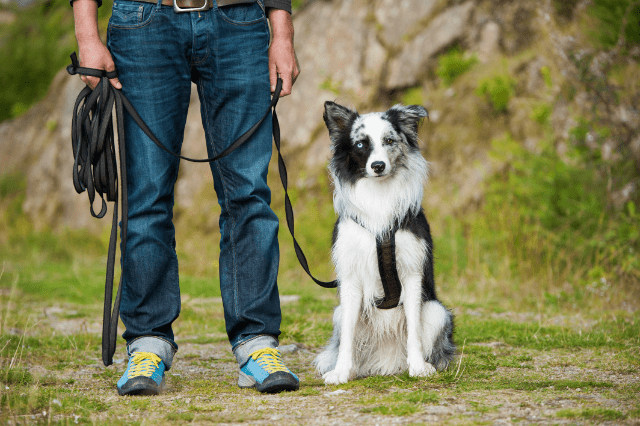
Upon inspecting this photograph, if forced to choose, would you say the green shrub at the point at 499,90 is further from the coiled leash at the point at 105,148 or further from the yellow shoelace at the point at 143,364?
the yellow shoelace at the point at 143,364

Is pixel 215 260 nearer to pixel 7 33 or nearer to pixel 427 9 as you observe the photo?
pixel 427 9

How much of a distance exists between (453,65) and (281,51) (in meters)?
5.67

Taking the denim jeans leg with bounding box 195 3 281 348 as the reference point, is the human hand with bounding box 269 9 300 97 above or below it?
above

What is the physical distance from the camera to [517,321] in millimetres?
4348

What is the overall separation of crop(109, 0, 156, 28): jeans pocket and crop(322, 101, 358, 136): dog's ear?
99cm

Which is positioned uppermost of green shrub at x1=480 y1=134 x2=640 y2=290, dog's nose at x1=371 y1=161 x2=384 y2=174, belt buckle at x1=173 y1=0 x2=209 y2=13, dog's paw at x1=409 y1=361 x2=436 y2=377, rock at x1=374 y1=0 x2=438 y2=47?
rock at x1=374 y1=0 x2=438 y2=47

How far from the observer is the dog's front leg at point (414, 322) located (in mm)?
2822

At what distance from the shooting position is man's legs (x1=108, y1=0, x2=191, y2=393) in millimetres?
2549

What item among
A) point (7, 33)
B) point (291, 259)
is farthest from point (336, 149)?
point (7, 33)

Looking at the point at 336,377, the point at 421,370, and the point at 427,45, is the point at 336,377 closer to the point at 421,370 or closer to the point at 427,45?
the point at 421,370

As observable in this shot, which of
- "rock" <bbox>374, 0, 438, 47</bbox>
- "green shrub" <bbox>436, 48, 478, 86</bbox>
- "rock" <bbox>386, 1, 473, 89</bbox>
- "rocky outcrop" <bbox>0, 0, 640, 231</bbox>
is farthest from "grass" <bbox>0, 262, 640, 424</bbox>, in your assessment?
"rock" <bbox>374, 0, 438, 47</bbox>

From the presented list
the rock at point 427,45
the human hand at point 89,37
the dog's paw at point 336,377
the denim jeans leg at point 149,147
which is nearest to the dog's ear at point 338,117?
the denim jeans leg at point 149,147

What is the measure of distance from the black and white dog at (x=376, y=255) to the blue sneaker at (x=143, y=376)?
0.77 metres

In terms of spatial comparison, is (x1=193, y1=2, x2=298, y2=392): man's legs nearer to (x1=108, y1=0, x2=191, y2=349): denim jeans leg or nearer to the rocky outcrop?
(x1=108, y1=0, x2=191, y2=349): denim jeans leg
